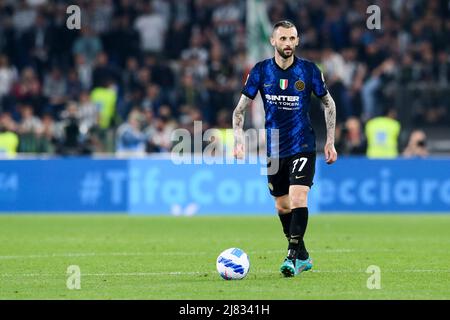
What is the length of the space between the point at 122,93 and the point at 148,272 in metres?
14.8

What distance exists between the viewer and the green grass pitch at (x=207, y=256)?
990 centimetres

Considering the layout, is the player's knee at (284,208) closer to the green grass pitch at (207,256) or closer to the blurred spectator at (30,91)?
the green grass pitch at (207,256)

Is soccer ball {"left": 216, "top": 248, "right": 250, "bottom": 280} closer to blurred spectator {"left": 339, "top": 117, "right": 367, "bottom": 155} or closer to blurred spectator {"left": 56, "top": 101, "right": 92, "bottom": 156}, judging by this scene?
blurred spectator {"left": 56, "top": 101, "right": 92, "bottom": 156}

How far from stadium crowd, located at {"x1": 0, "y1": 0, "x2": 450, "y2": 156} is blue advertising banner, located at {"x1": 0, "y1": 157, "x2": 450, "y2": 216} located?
194 cm

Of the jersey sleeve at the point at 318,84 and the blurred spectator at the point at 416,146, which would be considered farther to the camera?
the blurred spectator at the point at 416,146

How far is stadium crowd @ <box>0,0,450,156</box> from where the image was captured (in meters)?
24.0

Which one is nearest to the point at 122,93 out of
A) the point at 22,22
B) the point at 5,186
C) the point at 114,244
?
the point at 22,22

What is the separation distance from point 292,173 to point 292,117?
1.77 feet

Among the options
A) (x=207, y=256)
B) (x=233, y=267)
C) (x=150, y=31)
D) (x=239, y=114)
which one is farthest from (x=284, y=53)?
(x=150, y=31)

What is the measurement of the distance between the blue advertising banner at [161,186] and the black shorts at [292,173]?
32.3 ft

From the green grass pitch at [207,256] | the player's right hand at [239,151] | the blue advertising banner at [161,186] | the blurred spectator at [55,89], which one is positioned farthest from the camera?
the blurred spectator at [55,89]

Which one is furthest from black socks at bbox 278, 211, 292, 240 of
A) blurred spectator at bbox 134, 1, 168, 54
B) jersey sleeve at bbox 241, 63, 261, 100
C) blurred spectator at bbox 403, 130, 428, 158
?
blurred spectator at bbox 134, 1, 168, 54

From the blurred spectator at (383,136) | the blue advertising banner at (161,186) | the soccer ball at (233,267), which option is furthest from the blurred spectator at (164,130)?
the soccer ball at (233,267)

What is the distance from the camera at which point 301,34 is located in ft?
89.6
